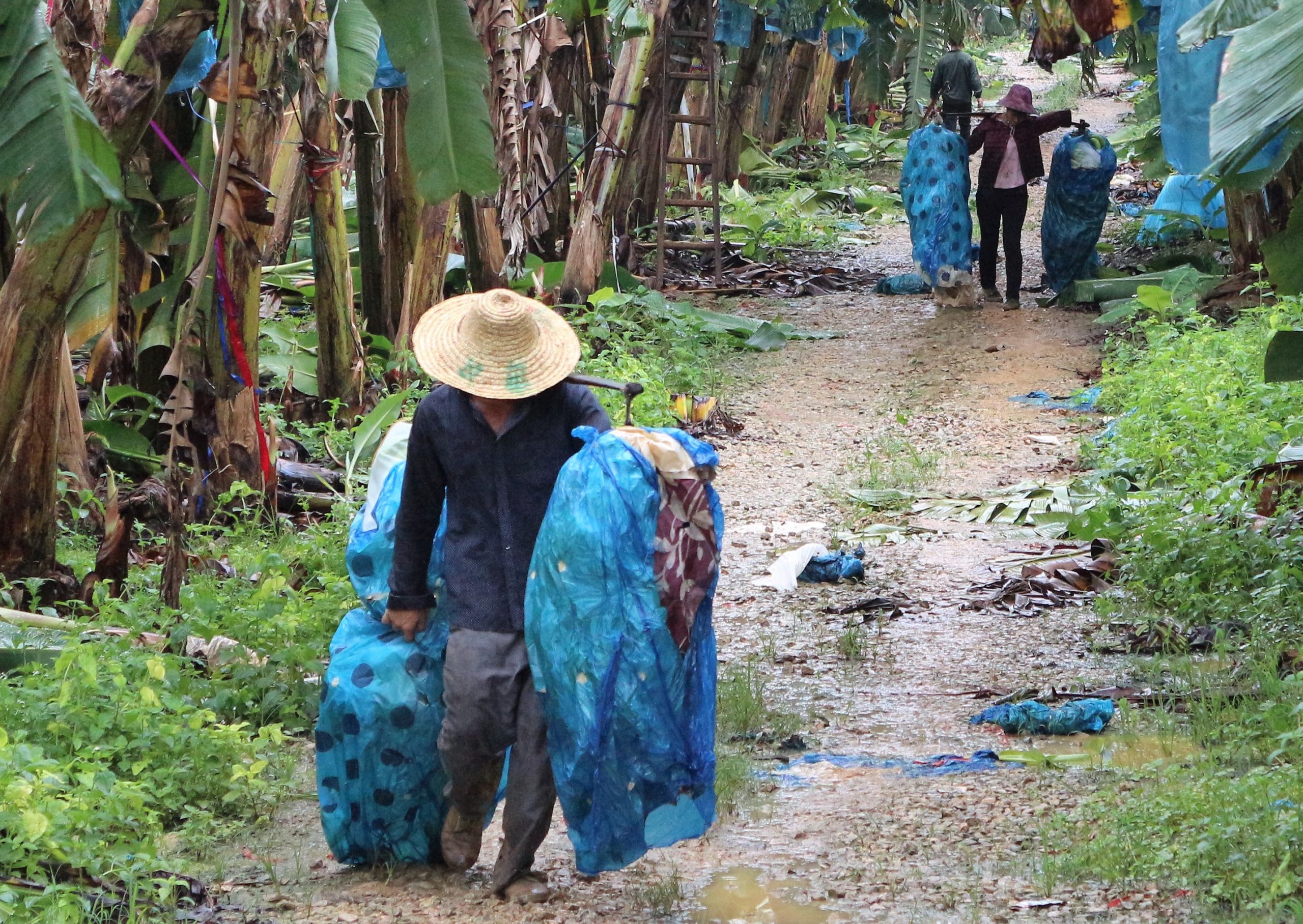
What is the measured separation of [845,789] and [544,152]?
742 centimetres

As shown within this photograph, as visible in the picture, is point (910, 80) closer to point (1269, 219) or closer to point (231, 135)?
point (1269, 219)

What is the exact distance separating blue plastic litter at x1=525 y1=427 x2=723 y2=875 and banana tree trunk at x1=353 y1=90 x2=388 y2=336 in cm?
548

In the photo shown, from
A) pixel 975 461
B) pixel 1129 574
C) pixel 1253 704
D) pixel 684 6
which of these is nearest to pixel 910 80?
pixel 684 6

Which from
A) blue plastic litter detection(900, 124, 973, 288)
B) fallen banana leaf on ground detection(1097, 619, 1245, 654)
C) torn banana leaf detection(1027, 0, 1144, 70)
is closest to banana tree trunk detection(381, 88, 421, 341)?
torn banana leaf detection(1027, 0, 1144, 70)

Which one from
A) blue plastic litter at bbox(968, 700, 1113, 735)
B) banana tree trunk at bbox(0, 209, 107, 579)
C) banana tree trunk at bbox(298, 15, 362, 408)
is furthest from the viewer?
banana tree trunk at bbox(298, 15, 362, 408)

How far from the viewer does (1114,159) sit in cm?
1204

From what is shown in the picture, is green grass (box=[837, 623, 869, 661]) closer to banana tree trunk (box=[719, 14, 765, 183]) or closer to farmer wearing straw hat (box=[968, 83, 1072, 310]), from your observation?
farmer wearing straw hat (box=[968, 83, 1072, 310])

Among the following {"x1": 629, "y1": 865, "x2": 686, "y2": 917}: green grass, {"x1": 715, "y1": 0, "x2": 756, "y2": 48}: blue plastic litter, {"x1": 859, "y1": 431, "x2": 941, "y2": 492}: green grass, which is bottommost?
{"x1": 629, "y1": 865, "x2": 686, "y2": 917}: green grass

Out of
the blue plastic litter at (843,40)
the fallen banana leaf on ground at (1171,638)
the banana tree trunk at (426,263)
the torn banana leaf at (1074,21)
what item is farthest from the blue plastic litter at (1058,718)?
the blue plastic litter at (843,40)

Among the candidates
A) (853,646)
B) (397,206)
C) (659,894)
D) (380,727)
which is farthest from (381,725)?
(397,206)

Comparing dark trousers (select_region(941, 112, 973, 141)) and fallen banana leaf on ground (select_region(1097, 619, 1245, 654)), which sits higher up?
dark trousers (select_region(941, 112, 973, 141))

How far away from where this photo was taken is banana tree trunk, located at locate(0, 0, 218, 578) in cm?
536

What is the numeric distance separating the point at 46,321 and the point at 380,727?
8.90 ft

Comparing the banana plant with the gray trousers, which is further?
the banana plant
